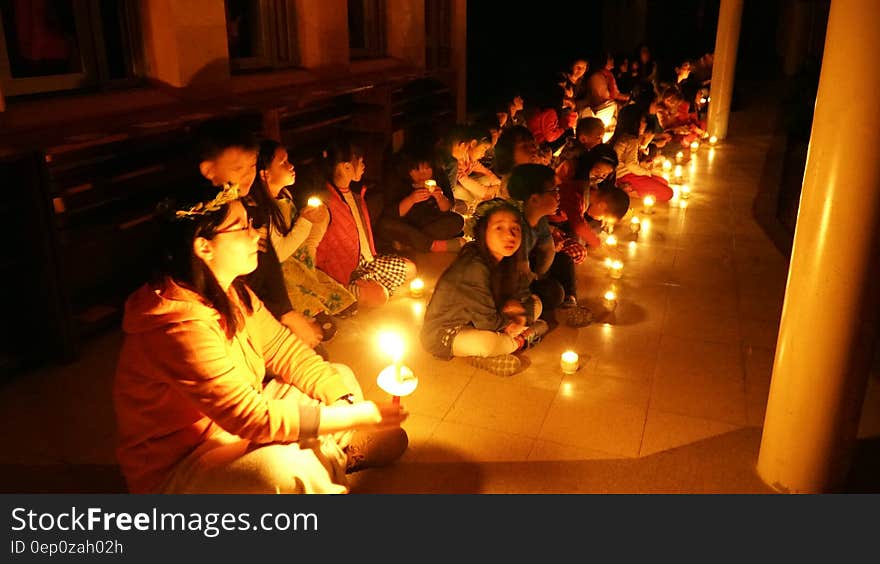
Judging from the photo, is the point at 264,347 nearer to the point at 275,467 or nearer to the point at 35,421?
the point at 275,467

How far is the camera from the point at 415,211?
266 inches

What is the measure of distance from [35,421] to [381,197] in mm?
5064

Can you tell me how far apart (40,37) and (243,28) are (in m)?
Result: 2.64

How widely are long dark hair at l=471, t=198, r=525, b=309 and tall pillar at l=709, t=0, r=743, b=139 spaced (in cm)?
1007

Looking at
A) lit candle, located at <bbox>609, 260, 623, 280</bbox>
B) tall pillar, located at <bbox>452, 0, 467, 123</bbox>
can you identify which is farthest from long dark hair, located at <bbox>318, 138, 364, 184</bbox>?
tall pillar, located at <bbox>452, 0, 467, 123</bbox>

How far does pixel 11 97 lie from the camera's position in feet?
16.9

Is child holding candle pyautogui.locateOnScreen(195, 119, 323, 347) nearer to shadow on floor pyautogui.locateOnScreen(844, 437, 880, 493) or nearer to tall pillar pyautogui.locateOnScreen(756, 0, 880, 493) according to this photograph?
tall pillar pyautogui.locateOnScreen(756, 0, 880, 493)

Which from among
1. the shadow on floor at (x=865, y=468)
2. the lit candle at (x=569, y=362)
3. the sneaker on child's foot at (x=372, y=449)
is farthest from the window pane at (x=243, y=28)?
the shadow on floor at (x=865, y=468)

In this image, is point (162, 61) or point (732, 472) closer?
point (732, 472)

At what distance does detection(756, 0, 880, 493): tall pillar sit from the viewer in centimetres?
278

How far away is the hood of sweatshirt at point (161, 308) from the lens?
257 centimetres

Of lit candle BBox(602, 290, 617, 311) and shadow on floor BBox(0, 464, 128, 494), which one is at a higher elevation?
lit candle BBox(602, 290, 617, 311)

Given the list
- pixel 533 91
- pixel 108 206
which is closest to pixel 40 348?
pixel 108 206

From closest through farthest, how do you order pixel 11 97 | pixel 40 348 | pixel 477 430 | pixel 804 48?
pixel 477 430, pixel 40 348, pixel 11 97, pixel 804 48
